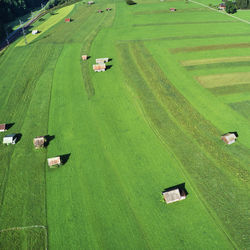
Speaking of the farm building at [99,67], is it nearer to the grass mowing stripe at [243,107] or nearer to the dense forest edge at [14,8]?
the grass mowing stripe at [243,107]

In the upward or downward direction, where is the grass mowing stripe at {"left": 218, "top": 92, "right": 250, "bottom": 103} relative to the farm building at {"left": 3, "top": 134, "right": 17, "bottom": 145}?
downward

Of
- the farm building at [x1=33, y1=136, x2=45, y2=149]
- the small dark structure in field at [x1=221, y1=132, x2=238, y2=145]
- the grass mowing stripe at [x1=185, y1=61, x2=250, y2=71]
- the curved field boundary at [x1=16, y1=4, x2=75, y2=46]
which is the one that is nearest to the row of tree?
the curved field boundary at [x1=16, y1=4, x2=75, y2=46]

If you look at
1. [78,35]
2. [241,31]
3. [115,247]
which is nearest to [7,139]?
[115,247]

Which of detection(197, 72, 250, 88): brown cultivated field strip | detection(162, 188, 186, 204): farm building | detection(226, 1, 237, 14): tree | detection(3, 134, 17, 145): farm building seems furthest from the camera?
detection(226, 1, 237, 14): tree

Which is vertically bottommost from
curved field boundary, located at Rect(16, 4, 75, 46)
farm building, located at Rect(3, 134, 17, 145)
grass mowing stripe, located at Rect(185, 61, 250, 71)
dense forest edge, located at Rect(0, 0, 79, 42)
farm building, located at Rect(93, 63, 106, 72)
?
grass mowing stripe, located at Rect(185, 61, 250, 71)

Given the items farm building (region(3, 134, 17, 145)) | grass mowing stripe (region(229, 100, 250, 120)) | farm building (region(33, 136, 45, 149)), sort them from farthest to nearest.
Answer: grass mowing stripe (region(229, 100, 250, 120))
farm building (region(3, 134, 17, 145))
farm building (region(33, 136, 45, 149))

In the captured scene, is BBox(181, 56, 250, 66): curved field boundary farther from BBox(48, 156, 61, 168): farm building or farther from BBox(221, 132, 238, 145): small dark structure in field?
BBox(48, 156, 61, 168): farm building

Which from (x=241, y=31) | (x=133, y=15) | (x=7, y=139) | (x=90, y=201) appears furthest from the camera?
(x=133, y=15)

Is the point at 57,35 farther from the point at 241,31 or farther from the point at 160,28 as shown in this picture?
the point at 241,31

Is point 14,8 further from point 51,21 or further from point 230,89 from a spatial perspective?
point 230,89
